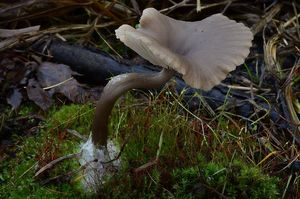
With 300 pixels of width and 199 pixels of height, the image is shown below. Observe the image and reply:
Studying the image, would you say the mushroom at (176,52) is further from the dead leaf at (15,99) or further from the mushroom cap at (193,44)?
the dead leaf at (15,99)

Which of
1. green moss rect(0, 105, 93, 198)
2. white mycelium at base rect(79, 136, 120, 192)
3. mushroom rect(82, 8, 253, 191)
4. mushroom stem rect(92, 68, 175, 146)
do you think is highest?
mushroom rect(82, 8, 253, 191)

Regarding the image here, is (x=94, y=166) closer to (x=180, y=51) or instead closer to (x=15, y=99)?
(x=180, y=51)

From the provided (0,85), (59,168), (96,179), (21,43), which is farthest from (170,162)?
(21,43)

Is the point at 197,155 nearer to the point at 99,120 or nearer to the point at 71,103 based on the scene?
the point at 99,120

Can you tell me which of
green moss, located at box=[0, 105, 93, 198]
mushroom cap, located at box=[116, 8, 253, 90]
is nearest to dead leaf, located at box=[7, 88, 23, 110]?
green moss, located at box=[0, 105, 93, 198]

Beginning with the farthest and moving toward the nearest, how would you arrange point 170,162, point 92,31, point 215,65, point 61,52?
point 92,31, point 61,52, point 170,162, point 215,65

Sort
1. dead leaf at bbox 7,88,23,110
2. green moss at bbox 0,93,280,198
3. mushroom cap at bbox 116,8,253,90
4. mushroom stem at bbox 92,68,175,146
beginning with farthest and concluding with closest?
dead leaf at bbox 7,88,23,110
green moss at bbox 0,93,280,198
mushroom stem at bbox 92,68,175,146
mushroom cap at bbox 116,8,253,90

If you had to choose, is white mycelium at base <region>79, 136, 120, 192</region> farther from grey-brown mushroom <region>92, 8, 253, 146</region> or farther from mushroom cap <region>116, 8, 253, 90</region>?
mushroom cap <region>116, 8, 253, 90</region>

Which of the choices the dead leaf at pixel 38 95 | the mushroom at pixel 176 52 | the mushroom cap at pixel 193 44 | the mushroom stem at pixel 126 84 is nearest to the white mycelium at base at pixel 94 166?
the mushroom at pixel 176 52
